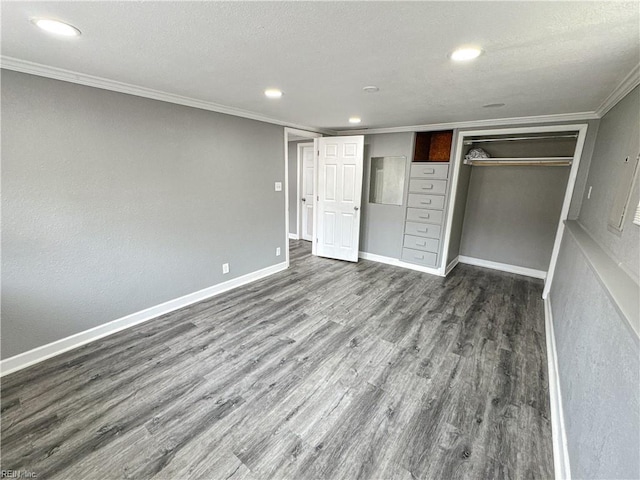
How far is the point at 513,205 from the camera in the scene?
438cm

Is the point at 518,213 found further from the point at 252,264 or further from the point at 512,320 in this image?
the point at 252,264

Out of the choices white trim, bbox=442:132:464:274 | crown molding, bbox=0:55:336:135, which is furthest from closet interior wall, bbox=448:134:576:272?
crown molding, bbox=0:55:336:135

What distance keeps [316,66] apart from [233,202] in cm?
209

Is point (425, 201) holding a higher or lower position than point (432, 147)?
lower

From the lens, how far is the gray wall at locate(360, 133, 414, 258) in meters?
4.41

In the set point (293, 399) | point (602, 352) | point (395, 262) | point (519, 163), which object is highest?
point (519, 163)

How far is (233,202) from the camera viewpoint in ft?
11.5

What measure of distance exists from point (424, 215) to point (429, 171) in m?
0.67

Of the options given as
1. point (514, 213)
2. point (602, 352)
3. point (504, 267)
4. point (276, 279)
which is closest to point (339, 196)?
point (276, 279)

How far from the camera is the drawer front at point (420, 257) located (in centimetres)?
436

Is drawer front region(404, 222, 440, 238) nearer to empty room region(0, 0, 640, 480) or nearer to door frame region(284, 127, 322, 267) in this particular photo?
empty room region(0, 0, 640, 480)

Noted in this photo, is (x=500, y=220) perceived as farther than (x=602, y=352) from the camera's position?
Yes

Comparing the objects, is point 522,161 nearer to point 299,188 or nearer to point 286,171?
point 286,171

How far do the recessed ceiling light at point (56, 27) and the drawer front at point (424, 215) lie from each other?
4134mm
